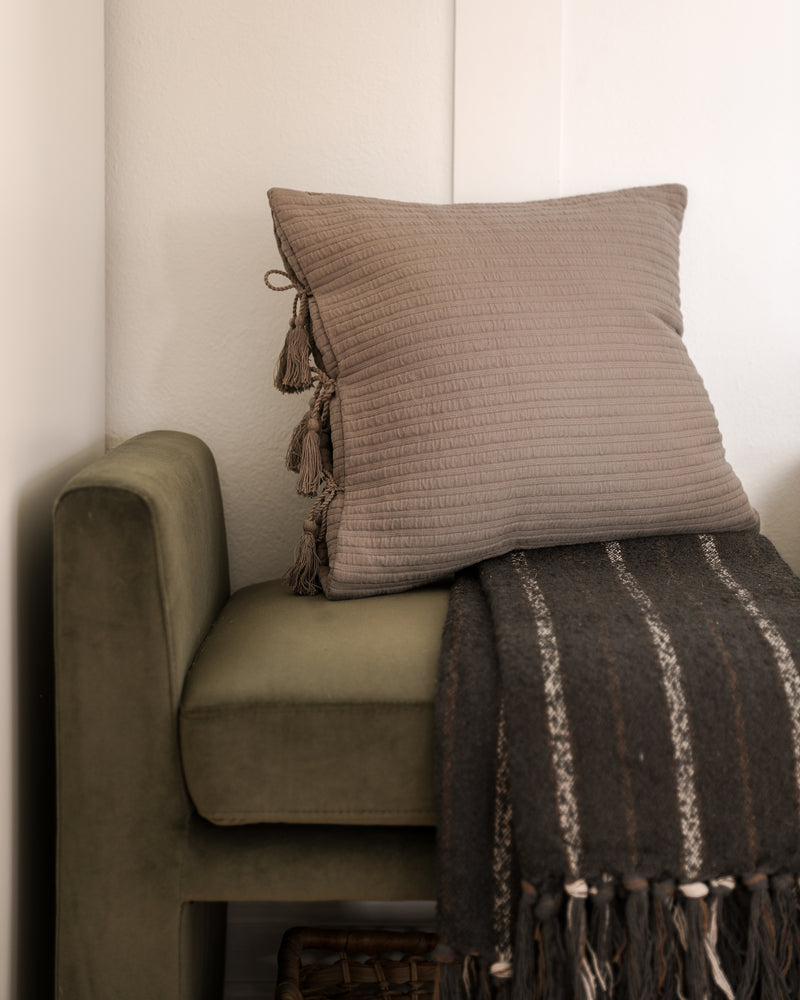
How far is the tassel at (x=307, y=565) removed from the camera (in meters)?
1.21

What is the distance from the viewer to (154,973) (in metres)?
0.94

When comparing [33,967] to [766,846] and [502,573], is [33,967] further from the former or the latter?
[766,846]

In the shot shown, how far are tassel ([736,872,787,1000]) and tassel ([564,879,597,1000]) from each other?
137mm

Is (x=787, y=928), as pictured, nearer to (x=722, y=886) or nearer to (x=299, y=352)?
(x=722, y=886)

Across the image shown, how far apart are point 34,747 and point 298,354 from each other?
580 mm

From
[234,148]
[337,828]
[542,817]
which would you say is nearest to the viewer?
[542,817]

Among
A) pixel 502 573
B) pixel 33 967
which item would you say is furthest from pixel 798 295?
pixel 33 967

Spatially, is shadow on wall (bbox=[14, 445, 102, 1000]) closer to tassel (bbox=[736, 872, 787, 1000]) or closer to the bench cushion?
the bench cushion

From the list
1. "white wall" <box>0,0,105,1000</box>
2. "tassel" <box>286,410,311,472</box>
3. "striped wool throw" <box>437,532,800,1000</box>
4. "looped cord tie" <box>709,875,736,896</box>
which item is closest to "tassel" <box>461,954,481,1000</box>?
"striped wool throw" <box>437,532,800,1000</box>

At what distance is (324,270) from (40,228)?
1.16 feet

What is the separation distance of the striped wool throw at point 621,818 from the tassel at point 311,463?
0.38 meters

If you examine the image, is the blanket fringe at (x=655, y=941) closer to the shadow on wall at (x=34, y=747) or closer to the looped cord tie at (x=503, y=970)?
the looped cord tie at (x=503, y=970)

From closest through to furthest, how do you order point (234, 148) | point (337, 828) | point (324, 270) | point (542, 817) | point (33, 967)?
point (542, 817) < point (337, 828) < point (33, 967) < point (324, 270) < point (234, 148)

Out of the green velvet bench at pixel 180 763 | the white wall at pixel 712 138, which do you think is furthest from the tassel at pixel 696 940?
the white wall at pixel 712 138
